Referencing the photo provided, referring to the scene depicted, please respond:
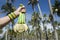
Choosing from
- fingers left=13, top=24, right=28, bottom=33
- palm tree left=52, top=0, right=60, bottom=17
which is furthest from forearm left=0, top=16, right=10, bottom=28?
palm tree left=52, top=0, right=60, bottom=17

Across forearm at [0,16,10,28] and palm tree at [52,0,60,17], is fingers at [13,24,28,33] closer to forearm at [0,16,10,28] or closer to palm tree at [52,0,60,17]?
forearm at [0,16,10,28]

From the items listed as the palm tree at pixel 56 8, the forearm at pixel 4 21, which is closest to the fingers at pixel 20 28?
the forearm at pixel 4 21

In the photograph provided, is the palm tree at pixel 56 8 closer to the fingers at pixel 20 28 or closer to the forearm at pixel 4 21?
the fingers at pixel 20 28

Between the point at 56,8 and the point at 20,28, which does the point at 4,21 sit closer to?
the point at 20,28

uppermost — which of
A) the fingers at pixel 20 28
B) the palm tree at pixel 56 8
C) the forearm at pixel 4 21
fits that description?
the palm tree at pixel 56 8

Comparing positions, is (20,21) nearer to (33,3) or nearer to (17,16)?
(17,16)

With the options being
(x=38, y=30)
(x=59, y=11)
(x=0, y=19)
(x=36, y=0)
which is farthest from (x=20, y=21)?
(x=38, y=30)

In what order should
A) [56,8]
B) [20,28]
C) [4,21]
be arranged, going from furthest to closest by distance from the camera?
[56,8] → [20,28] → [4,21]

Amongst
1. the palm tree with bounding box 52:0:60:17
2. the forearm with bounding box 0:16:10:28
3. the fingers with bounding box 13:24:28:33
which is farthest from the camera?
the palm tree with bounding box 52:0:60:17

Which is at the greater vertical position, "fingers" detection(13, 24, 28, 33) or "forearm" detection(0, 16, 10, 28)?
"forearm" detection(0, 16, 10, 28)

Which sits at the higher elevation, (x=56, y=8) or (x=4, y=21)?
(x=56, y=8)

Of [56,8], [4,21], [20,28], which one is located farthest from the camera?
[56,8]

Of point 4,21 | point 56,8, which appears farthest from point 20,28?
point 56,8

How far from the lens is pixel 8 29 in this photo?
69.6m
